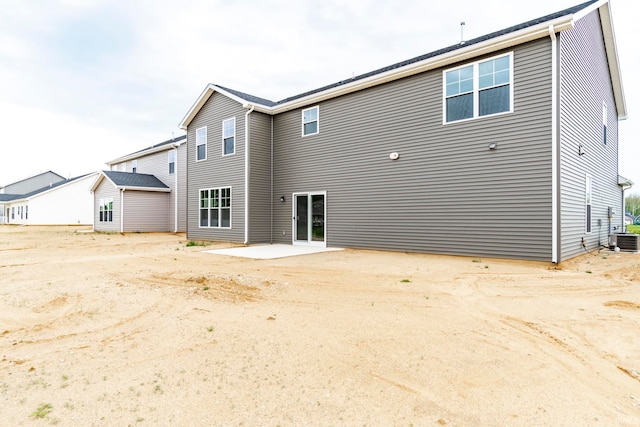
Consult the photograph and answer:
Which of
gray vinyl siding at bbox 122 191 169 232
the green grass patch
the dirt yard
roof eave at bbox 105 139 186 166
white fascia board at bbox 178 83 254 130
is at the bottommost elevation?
the dirt yard

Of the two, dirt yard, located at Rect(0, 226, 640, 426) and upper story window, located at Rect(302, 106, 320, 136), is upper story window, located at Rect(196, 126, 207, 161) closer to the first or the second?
upper story window, located at Rect(302, 106, 320, 136)

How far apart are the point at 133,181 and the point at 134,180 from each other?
225mm

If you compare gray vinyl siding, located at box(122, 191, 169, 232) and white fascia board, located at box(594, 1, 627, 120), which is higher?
white fascia board, located at box(594, 1, 627, 120)

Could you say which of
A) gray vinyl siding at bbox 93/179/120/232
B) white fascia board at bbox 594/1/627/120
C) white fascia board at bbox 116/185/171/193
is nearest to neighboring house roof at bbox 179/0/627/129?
white fascia board at bbox 594/1/627/120

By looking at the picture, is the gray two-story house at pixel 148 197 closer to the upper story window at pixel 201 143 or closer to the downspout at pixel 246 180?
the upper story window at pixel 201 143

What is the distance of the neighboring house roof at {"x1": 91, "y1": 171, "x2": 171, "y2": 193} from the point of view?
20062 millimetres

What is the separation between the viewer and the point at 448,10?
14562 mm

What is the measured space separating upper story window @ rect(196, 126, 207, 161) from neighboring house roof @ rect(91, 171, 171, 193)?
697 centimetres

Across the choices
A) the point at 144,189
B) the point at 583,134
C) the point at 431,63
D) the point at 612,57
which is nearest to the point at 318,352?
the point at 431,63

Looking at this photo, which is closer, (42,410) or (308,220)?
(42,410)

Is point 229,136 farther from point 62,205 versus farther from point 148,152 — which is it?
point 62,205

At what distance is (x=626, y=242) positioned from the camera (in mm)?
10648

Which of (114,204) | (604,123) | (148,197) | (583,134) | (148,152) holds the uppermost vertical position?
(148,152)

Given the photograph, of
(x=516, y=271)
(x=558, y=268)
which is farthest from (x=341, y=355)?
(x=558, y=268)
